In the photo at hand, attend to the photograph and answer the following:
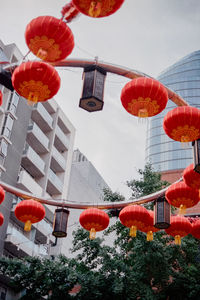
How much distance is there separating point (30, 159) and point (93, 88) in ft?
61.2

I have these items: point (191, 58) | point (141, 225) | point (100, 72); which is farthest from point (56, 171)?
point (191, 58)

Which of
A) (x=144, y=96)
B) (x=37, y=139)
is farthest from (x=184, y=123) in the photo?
(x=37, y=139)

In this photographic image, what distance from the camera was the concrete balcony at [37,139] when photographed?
86.7ft

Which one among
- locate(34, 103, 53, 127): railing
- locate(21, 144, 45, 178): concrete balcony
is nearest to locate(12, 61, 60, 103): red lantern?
locate(21, 144, 45, 178): concrete balcony

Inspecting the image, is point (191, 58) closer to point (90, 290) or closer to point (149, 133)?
point (149, 133)

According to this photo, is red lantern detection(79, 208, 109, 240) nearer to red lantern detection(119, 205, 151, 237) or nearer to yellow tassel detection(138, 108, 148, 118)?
red lantern detection(119, 205, 151, 237)

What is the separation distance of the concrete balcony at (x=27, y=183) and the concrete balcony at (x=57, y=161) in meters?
3.83

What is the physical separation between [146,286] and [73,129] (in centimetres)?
1922

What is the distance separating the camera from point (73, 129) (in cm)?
3244

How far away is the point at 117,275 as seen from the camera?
14.8 metres

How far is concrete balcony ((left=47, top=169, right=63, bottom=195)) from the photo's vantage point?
27.5m

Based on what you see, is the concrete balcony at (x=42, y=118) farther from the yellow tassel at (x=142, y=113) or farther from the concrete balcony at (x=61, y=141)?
the yellow tassel at (x=142, y=113)

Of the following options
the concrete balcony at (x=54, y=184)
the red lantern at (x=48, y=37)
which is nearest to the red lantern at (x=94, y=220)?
the red lantern at (x=48, y=37)

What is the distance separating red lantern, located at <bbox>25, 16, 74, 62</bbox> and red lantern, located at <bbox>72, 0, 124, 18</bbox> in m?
0.78
